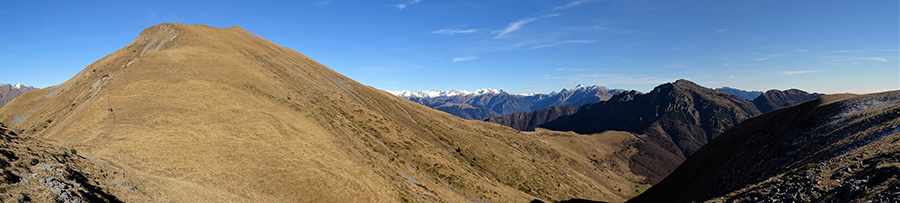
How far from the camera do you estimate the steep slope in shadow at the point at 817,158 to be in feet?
75.4

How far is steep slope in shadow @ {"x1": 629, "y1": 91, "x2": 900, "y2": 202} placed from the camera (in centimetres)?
2297

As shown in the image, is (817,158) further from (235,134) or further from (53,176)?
(235,134)

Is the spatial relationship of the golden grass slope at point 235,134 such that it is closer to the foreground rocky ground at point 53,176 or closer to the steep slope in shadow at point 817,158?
the foreground rocky ground at point 53,176

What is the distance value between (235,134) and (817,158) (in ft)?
217

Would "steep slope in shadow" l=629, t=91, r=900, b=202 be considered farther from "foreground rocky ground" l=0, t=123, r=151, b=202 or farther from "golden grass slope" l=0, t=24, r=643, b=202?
"foreground rocky ground" l=0, t=123, r=151, b=202

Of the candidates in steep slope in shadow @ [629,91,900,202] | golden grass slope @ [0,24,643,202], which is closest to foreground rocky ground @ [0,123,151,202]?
golden grass slope @ [0,24,643,202]

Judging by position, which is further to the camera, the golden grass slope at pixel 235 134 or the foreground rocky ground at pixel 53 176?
the golden grass slope at pixel 235 134

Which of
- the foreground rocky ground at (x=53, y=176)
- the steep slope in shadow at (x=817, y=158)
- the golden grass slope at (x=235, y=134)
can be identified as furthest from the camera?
the golden grass slope at (x=235, y=134)

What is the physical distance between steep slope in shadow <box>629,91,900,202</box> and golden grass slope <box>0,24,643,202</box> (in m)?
35.7

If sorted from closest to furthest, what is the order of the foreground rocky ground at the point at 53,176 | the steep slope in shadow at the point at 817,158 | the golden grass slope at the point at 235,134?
the foreground rocky ground at the point at 53,176 → the steep slope in shadow at the point at 817,158 → the golden grass slope at the point at 235,134

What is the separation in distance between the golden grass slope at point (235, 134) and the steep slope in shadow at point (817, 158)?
117 feet

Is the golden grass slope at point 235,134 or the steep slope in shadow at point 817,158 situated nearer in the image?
the steep slope in shadow at point 817,158

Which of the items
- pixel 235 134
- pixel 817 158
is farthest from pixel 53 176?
pixel 817 158

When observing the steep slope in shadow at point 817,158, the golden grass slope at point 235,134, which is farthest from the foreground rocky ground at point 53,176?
the steep slope in shadow at point 817,158
